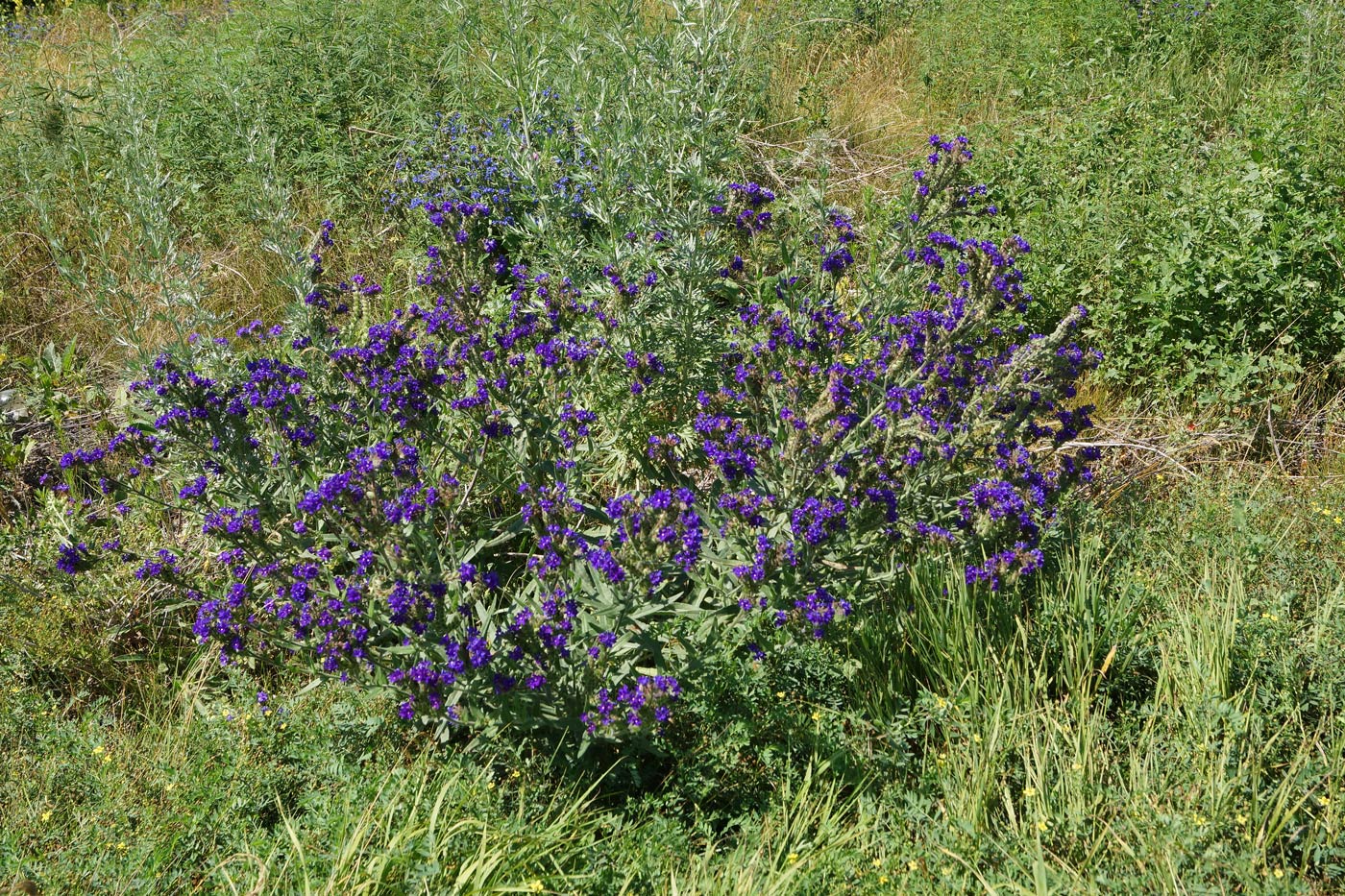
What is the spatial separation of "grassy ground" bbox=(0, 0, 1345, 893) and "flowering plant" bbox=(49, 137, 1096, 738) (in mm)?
277

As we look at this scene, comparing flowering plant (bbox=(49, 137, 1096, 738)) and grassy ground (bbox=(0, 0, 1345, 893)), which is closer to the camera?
grassy ground (bbox=(0, 0, 1345, 893))

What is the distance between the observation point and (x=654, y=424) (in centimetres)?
443

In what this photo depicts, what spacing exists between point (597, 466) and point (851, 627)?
1516 mm

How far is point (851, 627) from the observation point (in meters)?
3.34

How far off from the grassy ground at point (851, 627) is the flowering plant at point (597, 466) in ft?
0.91

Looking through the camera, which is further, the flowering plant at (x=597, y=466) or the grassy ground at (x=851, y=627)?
the flowering plant at (x=597, y=466)

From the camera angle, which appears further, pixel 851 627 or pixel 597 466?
pixel 597 466

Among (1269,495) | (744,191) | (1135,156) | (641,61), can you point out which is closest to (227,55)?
(641,61)

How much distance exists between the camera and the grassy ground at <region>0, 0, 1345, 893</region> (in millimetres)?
2793

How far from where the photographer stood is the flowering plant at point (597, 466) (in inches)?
115

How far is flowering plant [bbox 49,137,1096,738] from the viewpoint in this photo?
2926mm

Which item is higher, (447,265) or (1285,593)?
(447,265)

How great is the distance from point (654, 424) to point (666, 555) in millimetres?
1635

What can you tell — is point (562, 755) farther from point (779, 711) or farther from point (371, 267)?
point (371, 267)
